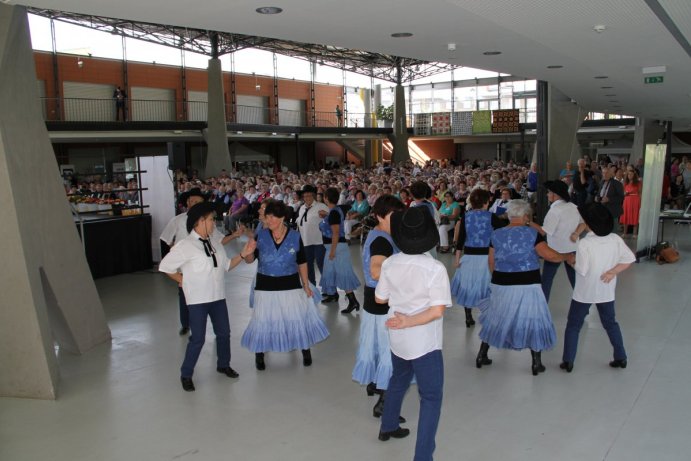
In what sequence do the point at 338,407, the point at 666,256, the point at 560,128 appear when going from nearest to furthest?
the point at 338,407 < the point at 666,256 < the point at 560,128

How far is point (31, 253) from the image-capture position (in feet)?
16.8

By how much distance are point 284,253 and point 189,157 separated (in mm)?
26330

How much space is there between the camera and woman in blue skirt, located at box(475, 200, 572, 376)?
494 centimetres

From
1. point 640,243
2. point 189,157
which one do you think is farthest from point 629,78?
point 189,157

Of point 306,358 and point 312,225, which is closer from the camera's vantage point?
point 306,358

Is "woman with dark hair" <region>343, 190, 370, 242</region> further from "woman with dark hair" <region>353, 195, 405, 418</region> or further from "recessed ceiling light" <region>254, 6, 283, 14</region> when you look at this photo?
"woman with dark hair" <region>353, 195, 405, 418</region>

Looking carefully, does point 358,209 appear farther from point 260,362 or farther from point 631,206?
point 260,362

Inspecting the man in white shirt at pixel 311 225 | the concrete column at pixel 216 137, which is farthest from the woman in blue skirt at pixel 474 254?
the concrete column at pixel 216 137

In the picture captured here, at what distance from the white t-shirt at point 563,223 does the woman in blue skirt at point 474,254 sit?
69 cm

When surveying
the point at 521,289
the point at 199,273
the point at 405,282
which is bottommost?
the point at 521,289

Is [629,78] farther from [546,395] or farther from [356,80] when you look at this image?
[356,80]

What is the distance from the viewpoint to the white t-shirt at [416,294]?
3.26m

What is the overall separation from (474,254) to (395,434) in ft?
8.68

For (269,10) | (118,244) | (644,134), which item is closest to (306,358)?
(269,10)
